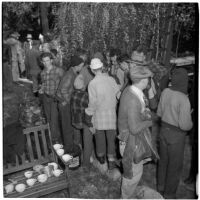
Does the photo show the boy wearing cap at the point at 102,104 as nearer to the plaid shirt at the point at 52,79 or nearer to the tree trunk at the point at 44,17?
the plaid shirt at the point at 52,79

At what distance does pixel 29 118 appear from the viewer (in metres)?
4.64

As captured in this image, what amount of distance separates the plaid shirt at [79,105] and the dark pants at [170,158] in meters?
1.20

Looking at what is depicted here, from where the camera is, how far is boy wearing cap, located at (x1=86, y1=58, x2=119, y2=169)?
372 centimetres

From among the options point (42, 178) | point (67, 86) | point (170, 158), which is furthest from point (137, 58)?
point (42, 178)

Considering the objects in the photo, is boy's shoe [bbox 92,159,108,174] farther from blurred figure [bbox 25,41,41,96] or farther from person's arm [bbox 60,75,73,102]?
blurred figure [bbox 25,41,41,96]

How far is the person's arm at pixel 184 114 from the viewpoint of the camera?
302 centimetres

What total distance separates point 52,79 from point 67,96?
53 centimetres

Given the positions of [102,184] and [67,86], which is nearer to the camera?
[102,184]

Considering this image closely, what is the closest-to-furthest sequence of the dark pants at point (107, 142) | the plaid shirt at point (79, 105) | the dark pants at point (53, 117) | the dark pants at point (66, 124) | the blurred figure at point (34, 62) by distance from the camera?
1. the plaid shirt at point (79, 105)
2. the dark pants at point (107, 142)
3. the dark pants at point (66, 124)
4. the dark pants at point (53, 117)
5. the blurred figure at point (34, 62)

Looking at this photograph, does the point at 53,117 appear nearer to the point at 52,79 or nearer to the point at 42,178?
the point at 52,79

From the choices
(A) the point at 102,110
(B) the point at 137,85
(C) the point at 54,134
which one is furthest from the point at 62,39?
(B) the point at 137,85

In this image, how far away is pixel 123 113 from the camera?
307cm

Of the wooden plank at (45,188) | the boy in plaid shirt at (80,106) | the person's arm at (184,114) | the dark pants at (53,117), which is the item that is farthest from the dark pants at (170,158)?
the dark pants at (53,117)

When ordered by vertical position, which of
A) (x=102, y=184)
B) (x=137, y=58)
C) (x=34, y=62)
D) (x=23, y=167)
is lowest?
(x=102, y=184)
